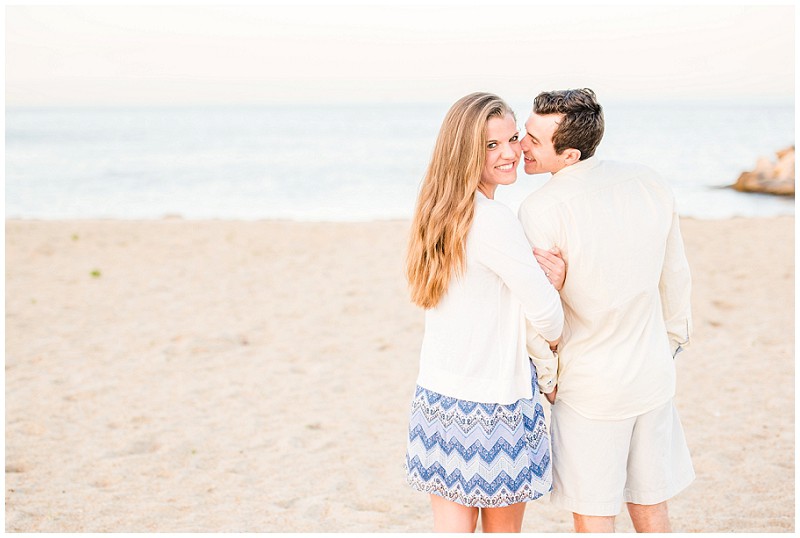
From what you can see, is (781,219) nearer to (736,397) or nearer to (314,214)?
(736,397)

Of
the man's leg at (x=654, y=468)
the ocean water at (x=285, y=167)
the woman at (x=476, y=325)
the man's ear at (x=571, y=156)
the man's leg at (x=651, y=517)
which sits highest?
the man's ear at (x=571, y=156)

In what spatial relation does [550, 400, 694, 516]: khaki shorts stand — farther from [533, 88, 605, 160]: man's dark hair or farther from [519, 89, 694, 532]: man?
[533, 88, 605, 160]: man's dark hair

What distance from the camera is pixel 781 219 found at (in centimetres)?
1148

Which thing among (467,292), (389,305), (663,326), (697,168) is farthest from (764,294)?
(697,168)

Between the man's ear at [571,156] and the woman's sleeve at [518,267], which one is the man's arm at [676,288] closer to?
the man's ear at [571,156]

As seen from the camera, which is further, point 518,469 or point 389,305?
point 389,305

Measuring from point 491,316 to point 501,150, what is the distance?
0.52 meters

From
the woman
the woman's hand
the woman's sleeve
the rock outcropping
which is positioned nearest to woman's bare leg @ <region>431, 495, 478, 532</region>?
the woman

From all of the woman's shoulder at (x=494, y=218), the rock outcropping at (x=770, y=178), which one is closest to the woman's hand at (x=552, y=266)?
the woman's shoulder at (x=494, y=218)

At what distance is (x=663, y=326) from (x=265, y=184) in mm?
22239

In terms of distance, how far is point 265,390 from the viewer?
218 inches

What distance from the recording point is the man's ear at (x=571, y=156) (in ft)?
→ 7.93

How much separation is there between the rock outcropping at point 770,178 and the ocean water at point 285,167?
1.93ft

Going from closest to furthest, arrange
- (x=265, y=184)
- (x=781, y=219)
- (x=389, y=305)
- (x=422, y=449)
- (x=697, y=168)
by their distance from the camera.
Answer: (x=422, y=449) < (x=389, y=305) < (x=781, y=219) < (x=265, y=184) < (x=697, y=168)
